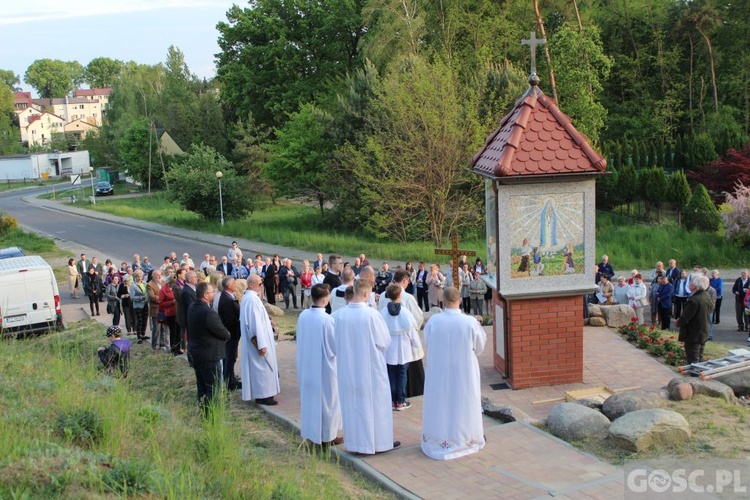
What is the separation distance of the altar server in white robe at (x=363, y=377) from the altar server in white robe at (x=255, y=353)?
7.00 feet

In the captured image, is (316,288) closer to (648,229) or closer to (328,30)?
(648,229)

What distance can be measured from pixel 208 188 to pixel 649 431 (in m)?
34.8

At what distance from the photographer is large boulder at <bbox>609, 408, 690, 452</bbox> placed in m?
7.60

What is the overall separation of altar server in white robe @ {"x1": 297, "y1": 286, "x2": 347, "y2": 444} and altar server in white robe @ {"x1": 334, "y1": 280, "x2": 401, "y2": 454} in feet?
0.88

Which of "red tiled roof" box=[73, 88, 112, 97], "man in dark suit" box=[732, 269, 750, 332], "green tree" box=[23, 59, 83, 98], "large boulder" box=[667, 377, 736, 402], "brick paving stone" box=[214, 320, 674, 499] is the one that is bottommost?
"man in dark suit" box=[732, 269, 750, 332]

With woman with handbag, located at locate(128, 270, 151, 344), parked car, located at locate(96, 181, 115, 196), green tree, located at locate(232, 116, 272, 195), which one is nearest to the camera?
woman with handbag, located at locate(128, 270, 151, 344)

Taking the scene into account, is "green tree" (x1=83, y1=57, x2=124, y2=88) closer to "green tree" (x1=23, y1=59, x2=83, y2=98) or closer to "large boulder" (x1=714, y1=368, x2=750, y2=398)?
"green tree" (x1=23, y1=59, x2=83, y2=98)

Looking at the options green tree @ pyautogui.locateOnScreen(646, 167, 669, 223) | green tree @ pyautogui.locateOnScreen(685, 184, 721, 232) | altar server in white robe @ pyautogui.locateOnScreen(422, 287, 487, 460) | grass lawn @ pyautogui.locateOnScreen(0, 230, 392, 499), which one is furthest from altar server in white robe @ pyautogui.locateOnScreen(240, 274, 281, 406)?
green tree @ pyautogui.locateOnScreen(646, 167, 669, 223)

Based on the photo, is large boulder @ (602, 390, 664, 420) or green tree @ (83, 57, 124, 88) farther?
green tree @ (83, 57, 124, 88)

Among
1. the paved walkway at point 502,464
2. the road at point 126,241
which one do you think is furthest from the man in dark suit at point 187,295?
the road at point 126,241

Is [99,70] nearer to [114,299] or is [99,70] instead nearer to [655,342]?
[114,299]

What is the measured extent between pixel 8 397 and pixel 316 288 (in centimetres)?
336

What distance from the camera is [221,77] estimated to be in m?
53.8

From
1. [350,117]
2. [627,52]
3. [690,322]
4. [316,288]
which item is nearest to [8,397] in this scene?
[316,288]
